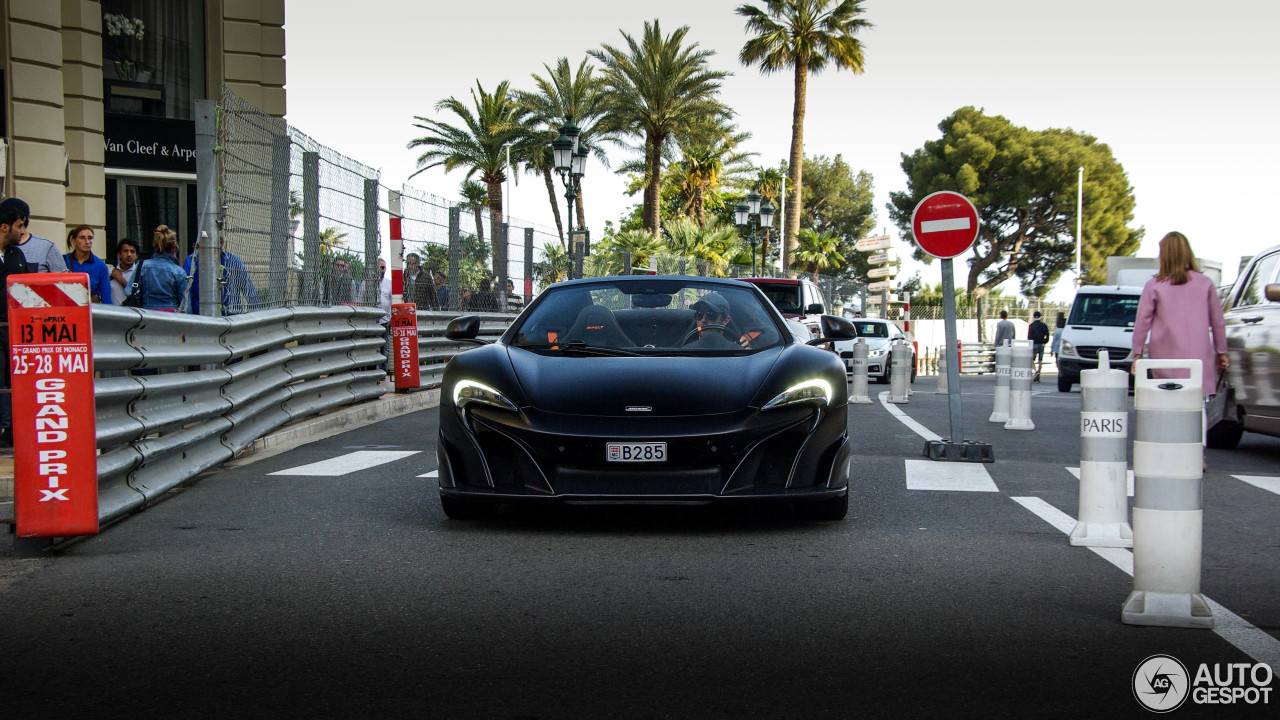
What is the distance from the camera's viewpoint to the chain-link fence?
10.4 metres

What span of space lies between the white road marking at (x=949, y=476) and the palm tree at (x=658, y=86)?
34342mm

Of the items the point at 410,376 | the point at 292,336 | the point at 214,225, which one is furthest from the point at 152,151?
the point at 214,225

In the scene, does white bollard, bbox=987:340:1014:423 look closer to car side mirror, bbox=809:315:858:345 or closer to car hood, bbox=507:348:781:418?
car side mirror, bbox=809:315:858:345

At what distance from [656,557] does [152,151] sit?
16660 mm

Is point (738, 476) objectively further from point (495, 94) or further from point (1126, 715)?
point (495, 94)

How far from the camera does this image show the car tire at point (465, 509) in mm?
6543

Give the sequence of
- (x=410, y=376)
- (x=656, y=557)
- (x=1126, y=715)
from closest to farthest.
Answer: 1. (x=1126, y=715)
2. (x=656, y=557)
3. (x=410, y=376)

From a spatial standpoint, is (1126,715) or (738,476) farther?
(738,476)

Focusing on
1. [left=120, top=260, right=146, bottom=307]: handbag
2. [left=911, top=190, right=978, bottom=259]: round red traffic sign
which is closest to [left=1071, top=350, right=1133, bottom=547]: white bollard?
[left=911, top=190, right=978, bottom=259]: round red traffic sign

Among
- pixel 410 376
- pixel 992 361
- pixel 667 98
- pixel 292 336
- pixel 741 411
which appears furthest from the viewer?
A: pixel 992 361

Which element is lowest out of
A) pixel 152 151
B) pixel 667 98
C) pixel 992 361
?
pixel 992 361

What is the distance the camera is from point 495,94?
52.0 metres

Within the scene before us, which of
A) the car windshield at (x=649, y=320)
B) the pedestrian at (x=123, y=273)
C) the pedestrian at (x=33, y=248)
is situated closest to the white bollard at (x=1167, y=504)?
the car windshield at (x=649, y=320)

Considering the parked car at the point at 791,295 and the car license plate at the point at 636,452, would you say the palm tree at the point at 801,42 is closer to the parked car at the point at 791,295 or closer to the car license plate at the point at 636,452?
the parked car at the point at 791,295
